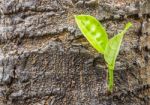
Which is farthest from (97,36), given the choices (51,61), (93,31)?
(51,61)

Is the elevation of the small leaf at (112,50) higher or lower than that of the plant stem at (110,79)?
higher

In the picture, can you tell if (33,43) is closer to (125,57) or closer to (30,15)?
(30,15)

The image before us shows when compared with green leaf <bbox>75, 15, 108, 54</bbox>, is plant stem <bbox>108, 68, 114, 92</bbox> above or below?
below

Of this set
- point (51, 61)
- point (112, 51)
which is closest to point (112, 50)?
point (112, 51)

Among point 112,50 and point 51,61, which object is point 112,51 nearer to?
point 112,50
